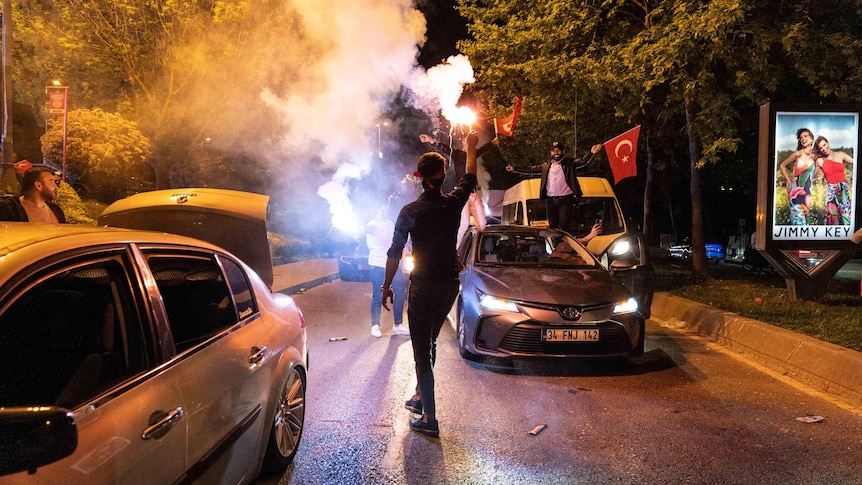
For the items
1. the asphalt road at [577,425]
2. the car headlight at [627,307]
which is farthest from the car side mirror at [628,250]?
the car headlight at [627,307]

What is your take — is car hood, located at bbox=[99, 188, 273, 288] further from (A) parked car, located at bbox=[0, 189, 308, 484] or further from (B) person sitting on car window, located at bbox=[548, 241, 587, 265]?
(B) person sitting on car window, located at bbox=[548, 241, 587, 265]

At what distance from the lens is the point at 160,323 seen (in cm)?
231

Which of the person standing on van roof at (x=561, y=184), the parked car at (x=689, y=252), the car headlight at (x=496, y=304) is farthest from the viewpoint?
the parked car at (x=689, y=252)

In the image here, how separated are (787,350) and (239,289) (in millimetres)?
5624

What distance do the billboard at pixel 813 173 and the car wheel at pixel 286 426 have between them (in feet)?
26.3

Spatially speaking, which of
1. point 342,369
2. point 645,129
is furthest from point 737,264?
point 342,369

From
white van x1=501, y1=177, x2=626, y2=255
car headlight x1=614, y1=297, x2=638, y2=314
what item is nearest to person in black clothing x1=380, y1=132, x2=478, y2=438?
car headlight x1=614, y1=297, x2=638, y2=314

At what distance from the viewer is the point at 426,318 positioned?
400 centimetres

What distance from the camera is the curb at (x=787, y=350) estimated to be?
206 inches

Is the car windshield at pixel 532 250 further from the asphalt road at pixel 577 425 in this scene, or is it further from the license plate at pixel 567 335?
the license plate at pixel 567 335

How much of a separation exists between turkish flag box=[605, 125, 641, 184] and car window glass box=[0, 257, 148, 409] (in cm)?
1079

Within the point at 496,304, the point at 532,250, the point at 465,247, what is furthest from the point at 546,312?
the point at 532,250

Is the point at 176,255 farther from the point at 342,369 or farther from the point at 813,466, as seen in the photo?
the point at 813,466

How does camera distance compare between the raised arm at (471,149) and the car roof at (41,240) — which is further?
the raised arm at (471,149)
